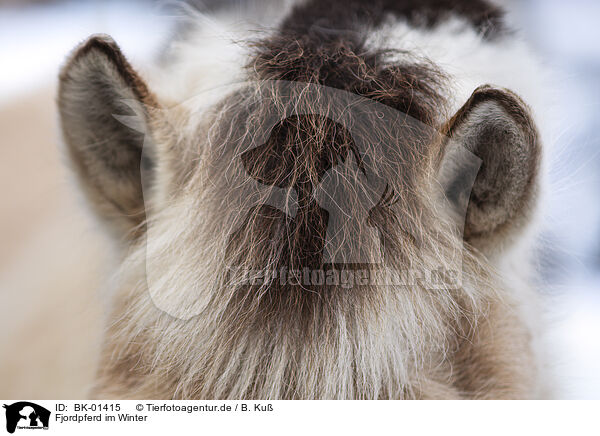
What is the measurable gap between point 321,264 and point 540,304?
0.44 metres

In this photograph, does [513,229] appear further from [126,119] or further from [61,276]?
[61,276]

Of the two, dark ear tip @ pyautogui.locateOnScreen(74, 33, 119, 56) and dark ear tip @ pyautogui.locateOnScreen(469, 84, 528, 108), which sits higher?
dark ear tip @ pyautogui.locateOnScreen(469, 84, 528, 108)

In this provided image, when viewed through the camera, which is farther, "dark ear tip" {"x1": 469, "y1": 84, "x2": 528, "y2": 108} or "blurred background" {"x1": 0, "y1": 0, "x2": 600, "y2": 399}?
"blurred background" {"x1": 0, "y1": 0, "x2": 600, "y2": 399}

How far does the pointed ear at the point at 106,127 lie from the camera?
1.57ft

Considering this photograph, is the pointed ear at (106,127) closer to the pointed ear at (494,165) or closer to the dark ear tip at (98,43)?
the dark ear tip at (98,43)

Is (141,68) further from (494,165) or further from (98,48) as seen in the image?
(494,165)

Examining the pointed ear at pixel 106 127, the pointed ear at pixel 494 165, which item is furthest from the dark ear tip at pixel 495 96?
the pointed ear at pixel 106 127
